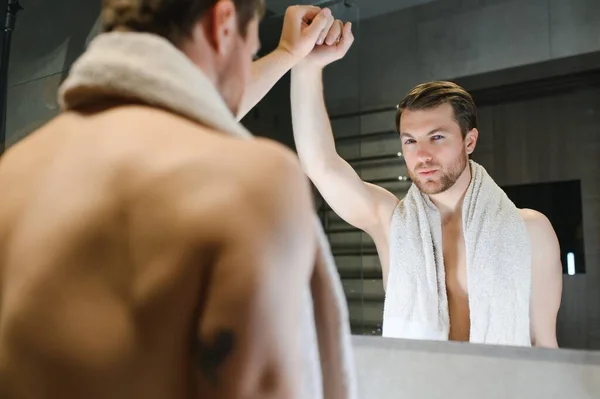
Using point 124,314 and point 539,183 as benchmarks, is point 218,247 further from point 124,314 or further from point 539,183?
point 539,183

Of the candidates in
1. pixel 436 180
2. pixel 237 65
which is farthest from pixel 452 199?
pixel 237 65

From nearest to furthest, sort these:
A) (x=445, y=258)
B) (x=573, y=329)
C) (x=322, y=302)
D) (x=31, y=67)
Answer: (x=322, y=302) < (x=573, y=329) < (x=445, y=258) < (x=31, y=67)

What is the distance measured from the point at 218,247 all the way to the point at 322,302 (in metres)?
0.16

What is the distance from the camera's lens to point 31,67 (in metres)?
1.45

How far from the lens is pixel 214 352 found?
40 cm

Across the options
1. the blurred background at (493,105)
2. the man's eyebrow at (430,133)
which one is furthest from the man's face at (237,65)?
the man's eyebrow at (430,133)

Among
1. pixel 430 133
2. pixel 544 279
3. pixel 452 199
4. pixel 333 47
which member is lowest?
pixel 544 279

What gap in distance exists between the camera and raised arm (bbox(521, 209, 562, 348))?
853 mm

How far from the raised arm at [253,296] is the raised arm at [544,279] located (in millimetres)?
579

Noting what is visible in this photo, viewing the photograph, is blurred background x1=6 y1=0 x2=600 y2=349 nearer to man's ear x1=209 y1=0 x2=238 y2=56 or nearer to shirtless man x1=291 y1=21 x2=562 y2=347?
shirtless man x1=291 y1=21 x2=562 y2=347

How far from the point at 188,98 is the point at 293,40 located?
65cm

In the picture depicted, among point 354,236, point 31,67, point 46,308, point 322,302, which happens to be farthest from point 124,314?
point 31,67

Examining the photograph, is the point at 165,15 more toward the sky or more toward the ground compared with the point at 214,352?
more toward the sky

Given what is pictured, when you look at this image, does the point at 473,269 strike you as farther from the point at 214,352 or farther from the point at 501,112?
the point at 214,352
